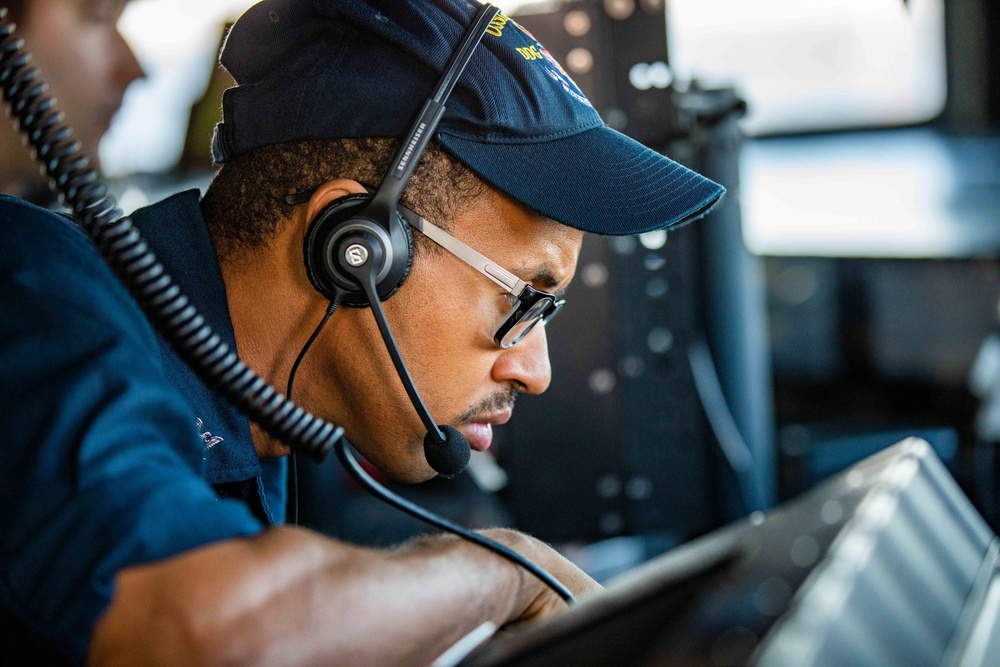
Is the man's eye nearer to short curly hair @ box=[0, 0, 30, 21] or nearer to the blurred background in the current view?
short curly hair @ box=[0, 0, 30, 21]

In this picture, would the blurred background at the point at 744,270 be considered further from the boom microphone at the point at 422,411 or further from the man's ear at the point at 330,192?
the man's ear at the point at 330,192

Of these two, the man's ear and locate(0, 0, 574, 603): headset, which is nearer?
locate(0, 0, 574, 603): headset

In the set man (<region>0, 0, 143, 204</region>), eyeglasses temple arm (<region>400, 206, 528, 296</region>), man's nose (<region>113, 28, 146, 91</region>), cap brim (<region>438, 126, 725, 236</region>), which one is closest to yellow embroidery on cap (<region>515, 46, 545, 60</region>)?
cap brim (<region>438, 126, 725, 236</region>)

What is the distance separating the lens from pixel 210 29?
186 inches

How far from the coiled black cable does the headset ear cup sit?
0.16 m

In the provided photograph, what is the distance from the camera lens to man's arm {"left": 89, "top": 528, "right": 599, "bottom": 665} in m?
0.61

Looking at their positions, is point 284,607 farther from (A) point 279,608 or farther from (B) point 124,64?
(B) point 124,64

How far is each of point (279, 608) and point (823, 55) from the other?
3997 mm

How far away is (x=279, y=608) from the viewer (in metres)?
0.63

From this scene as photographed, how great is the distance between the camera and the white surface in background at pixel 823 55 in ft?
12.6

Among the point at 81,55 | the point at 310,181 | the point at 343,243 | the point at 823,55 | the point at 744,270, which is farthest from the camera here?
the point at 823,55

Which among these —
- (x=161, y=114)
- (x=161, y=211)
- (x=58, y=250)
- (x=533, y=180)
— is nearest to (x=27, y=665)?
(x=58, y=250)

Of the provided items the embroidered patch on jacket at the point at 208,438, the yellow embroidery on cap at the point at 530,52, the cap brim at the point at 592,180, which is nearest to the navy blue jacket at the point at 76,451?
the embroidered patch on jacket at the point at 208,438

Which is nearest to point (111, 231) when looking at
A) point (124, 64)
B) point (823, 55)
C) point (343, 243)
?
point (343, 243)
